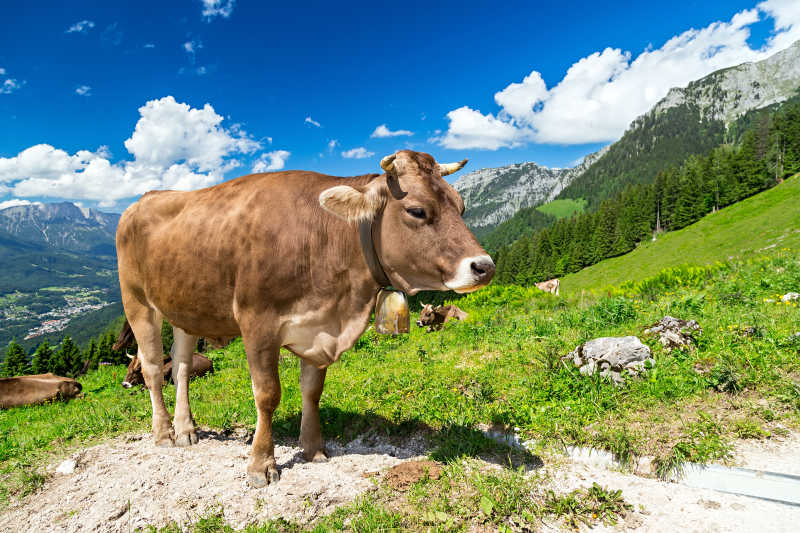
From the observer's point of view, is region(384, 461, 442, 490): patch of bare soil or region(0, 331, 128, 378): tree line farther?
region(0, 331, 128, 378): tree line

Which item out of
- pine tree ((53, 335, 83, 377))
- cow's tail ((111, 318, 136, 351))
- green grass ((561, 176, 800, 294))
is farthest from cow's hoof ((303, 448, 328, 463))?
green grass ((561, 176, 800, 294))

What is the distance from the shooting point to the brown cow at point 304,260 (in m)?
3.29

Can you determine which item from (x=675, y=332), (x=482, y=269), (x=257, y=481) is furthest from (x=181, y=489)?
(x=675, y=332)

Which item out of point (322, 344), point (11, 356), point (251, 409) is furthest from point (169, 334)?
point (322, 344)

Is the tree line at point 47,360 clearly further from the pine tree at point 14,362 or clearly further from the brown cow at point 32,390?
the brown cow at point 32,390

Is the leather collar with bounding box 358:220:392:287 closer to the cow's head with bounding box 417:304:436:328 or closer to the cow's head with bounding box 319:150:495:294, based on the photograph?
the cow's head with bounding box 319:150:495:294

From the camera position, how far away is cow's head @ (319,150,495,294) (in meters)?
3.18

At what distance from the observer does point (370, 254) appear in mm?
3588

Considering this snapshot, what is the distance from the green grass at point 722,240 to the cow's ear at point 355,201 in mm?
41475

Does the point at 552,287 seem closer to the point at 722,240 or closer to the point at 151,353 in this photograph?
the point at 151,353

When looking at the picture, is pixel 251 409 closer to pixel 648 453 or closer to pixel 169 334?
pixel 648 453

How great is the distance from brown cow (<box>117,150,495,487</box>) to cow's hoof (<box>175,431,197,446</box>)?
5.44ft

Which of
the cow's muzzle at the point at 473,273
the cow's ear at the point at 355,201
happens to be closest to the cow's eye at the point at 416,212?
the cow's ear at the point at 355,201

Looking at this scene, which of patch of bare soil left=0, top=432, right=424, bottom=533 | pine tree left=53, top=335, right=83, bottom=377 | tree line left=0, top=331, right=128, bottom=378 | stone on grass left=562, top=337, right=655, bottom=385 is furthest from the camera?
pine tree left=53, top=335, right=83, bottom=377
